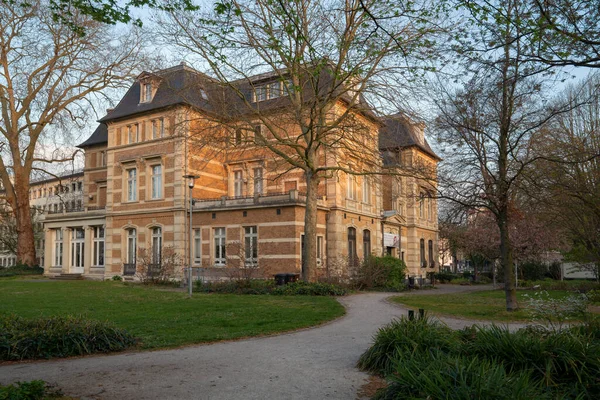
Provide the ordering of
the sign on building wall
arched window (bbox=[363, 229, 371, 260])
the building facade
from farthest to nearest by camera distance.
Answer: the building facade → the sign on building wall → arched window (bbox=[363, 229, 371, 260])

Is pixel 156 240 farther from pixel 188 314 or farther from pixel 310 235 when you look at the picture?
pixel 188 314

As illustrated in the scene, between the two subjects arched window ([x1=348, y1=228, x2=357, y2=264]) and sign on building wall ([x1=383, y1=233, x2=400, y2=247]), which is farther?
sign on building wall ([x1=383, y1=233, x2=400, y2=247])

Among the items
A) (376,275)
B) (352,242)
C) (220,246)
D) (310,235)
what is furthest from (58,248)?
(376,275)

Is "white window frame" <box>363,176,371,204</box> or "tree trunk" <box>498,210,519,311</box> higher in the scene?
"white window frame" <box>363,176,371,204</box>

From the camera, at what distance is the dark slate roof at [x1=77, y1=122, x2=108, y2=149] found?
41581 mm

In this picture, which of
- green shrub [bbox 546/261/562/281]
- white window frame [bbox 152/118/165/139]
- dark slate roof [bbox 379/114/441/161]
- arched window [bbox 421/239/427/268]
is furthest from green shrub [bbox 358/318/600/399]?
green shrub [bbox 546/261/562/281]

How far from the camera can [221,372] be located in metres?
7.33

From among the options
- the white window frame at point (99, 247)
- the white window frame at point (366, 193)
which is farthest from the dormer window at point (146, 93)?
the white window frame at point (366, 193)

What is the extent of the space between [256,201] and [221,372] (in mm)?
22587

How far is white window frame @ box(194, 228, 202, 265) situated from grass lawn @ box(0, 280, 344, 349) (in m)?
11.8

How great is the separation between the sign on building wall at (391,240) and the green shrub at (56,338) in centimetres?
3003

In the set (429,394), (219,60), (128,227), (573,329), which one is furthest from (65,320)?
(128,227)

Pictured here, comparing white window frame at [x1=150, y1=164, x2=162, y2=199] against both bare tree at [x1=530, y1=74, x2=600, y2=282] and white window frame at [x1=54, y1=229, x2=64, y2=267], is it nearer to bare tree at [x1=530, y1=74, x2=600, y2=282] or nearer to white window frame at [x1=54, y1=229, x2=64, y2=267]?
white window frame at [x1=54, y1=229, x2=64, y2=267]

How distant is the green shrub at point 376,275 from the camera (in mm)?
25750
